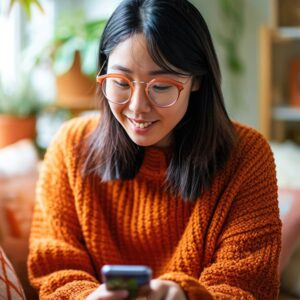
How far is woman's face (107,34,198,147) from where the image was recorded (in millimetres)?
1140

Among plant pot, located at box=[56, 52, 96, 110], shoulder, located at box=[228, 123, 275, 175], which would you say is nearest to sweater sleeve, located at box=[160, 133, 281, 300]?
shoulder, located at box=[228, 123, 275, 175]

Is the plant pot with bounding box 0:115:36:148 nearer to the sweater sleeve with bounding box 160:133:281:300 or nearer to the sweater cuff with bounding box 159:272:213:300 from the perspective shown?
the sweater sleeve with bounding box 160:133:281:300

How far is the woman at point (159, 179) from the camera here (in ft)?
3.81

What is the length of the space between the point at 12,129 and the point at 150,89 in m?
1.38

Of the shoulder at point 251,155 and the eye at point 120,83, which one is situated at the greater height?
the eye at point 120,83

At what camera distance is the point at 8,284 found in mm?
1203

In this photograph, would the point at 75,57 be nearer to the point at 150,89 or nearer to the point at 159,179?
the point at 159,179

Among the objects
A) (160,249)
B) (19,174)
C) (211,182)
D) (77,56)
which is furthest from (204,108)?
(77,56)

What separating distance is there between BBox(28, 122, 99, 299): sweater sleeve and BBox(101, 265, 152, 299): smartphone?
349mm

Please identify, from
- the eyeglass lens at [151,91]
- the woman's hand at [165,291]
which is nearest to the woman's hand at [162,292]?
the woman's hand at [165,291]

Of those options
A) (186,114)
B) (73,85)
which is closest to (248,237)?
(186,114)

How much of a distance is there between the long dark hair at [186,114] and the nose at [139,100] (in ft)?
0.20

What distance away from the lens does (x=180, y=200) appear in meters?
1.35

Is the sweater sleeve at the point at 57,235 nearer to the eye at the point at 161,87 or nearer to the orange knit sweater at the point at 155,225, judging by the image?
the orange knit sweater at the point at 155,225
